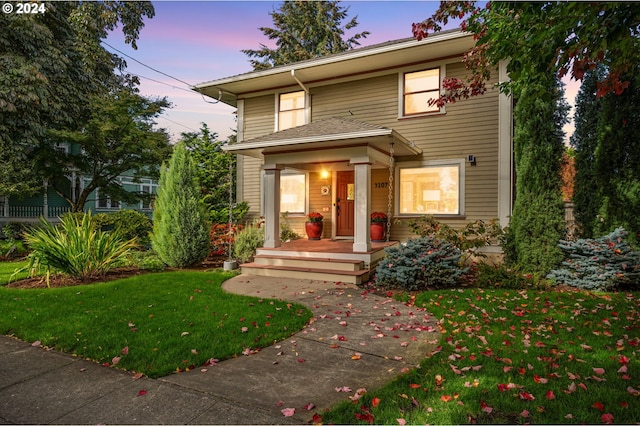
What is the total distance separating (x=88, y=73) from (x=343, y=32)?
604 inches

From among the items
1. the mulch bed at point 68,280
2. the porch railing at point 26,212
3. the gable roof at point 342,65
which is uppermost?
the gable roof at point 342,65

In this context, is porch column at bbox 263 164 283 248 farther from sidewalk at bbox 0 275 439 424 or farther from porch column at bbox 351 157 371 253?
sidewalk at bbox 0 275 439 424

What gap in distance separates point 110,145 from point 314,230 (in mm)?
10066

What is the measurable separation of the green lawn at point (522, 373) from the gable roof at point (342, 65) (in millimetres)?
6469

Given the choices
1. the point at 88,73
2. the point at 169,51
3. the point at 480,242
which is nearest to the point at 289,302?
the point at 480,242

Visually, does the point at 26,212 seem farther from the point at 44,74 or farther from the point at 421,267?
the point at 421,267

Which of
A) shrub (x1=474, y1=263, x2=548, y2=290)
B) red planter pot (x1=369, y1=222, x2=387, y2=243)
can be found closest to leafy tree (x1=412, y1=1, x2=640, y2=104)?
shrub (x1=474, y1=263, x2=548, y2=290)

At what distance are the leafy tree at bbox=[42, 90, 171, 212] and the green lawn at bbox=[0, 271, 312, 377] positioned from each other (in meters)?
9.04

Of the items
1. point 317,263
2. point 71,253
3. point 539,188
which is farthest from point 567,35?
point 71,253

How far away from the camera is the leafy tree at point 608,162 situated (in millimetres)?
6645

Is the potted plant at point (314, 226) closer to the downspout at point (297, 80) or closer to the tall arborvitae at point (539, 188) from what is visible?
the downspout at point (297, 80)

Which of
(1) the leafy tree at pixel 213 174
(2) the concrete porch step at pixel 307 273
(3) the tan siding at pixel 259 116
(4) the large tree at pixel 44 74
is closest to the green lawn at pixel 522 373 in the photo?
(2) the concrete porch step at pixel 307 273

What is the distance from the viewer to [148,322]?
456 cm

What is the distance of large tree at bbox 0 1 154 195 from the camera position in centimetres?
1300
